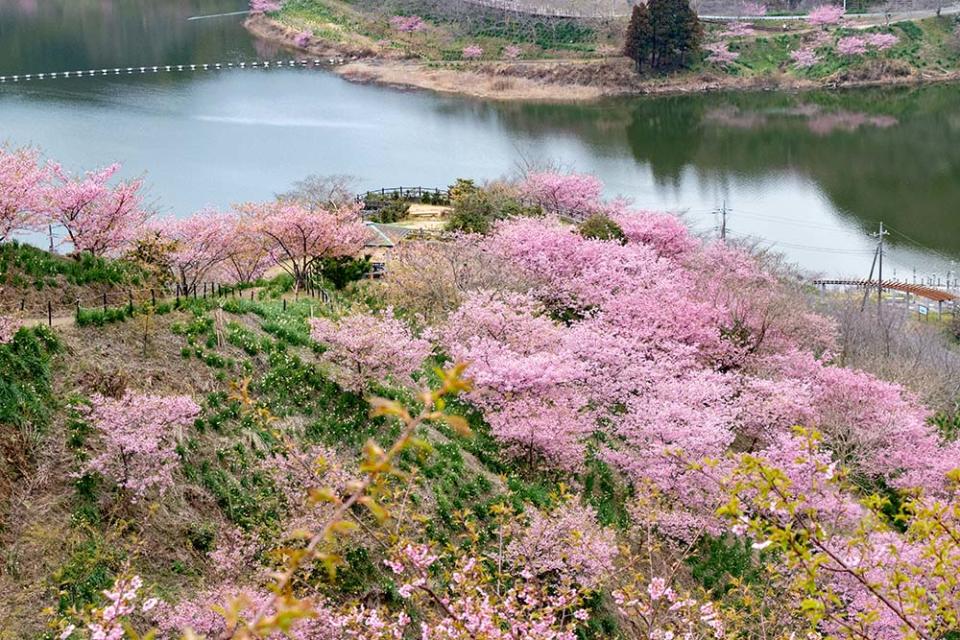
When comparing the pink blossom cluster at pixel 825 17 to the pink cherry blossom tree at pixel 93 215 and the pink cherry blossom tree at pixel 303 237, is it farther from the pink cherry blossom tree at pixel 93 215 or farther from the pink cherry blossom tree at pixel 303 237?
the pink cherry blossom tree at pixel 93 215

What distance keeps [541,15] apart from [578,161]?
31.4 m

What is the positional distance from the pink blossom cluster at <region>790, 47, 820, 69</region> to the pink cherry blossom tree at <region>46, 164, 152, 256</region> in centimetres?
5778

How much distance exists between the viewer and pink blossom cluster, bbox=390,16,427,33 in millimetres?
76312

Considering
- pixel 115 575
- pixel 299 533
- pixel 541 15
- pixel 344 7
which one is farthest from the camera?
pixel 344 7

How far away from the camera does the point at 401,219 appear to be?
33.0 meters

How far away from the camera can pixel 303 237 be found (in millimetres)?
21781

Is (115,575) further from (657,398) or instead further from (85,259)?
(657,398)

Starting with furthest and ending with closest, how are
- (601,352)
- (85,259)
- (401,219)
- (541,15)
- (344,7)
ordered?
(344,7) → (541,15) → (401,219) → (601,352) → (85,259)

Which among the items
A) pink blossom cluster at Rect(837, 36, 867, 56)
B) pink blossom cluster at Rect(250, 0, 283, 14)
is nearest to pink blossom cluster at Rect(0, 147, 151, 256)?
pink blossom cluster at Rect(837, 36, 867, 56)

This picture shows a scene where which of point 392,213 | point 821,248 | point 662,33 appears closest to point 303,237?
point 392,213

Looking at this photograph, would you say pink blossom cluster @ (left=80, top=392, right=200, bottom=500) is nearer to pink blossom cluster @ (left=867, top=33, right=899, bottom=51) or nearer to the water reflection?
the water reflection

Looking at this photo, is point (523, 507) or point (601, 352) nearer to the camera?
point (523, 507)

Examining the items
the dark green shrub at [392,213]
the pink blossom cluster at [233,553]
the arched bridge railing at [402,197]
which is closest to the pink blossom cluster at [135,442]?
the pink blossom cluster at [233,553]

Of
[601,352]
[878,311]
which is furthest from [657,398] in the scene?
[878,311]
